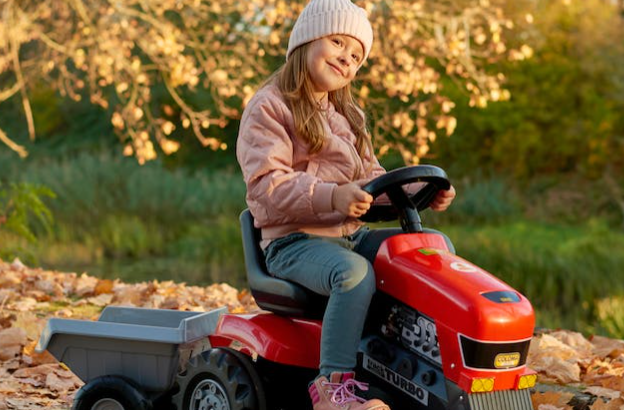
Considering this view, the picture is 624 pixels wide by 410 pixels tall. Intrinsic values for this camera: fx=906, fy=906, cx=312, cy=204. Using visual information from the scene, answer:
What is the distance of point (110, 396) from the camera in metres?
3.55

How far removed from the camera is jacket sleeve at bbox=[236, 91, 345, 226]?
125 inches

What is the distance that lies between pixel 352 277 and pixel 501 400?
0.63 metres

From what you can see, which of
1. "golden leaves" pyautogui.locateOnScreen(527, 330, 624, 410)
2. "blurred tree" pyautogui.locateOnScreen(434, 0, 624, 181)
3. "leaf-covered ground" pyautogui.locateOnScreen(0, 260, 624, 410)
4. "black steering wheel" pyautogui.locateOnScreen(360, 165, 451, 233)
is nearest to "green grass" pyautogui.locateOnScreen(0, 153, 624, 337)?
"blurred tree" pyautogui.locateOnScreen(434, 0, 624, 181)

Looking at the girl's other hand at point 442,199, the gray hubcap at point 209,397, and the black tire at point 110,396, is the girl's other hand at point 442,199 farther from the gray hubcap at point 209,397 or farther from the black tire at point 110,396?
the black tire at point 110,396

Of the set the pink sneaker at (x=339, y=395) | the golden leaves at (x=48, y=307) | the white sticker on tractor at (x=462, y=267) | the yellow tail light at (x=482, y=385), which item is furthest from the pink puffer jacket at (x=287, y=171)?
the golden leaves at (x=48, y=307)

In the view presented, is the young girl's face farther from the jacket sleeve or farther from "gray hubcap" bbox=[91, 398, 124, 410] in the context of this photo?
"gray hubcap" bbox=[91, 398, 124, 410]

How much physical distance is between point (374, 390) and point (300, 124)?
1006 mm

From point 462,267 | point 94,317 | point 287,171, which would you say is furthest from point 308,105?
point 94,317

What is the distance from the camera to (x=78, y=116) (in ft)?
73.7

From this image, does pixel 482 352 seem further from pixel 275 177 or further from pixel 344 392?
pixel 275 177

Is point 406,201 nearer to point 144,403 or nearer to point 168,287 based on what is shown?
point 144,403

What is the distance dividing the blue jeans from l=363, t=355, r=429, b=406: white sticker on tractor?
16 centimetres

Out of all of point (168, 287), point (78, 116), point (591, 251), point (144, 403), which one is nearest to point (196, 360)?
point (144, 403)

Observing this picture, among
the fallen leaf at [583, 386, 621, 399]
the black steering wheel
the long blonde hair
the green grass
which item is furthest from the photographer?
the green grass
